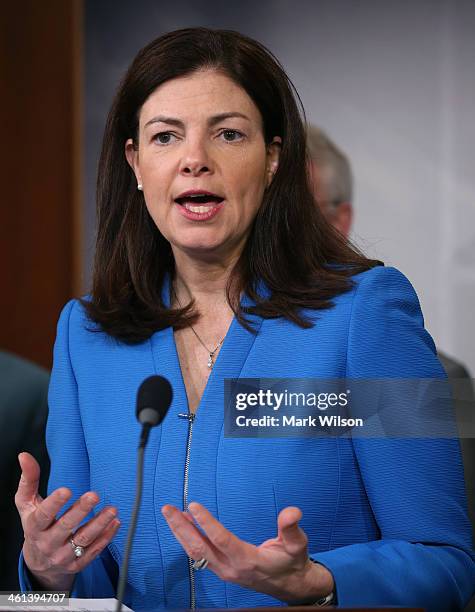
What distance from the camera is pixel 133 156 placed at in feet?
6.84

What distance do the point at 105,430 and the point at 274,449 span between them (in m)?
0.33

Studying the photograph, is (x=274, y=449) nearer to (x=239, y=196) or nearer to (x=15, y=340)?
(x=239, y=196)

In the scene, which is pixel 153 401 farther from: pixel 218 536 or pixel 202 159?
pixel 202 159

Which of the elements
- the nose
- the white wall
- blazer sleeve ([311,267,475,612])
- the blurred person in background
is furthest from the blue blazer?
the white wall

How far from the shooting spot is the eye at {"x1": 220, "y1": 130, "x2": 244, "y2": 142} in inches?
74.4

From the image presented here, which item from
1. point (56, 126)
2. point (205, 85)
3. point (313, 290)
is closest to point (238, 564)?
point (313, 290)

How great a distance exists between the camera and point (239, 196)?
1.90 metres

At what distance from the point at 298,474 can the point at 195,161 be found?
1.88 ft

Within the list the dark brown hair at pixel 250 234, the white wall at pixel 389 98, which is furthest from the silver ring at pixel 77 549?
the white wall at pixel 389 98

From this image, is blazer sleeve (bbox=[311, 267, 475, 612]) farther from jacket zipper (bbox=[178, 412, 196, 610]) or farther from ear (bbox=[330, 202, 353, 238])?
ear (bbox=[330, 202, 353, 238])

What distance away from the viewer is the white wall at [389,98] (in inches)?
134

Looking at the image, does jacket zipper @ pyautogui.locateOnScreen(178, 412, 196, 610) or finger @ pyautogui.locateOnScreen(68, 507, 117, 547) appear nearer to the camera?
finger @ pyautogui.locateOnScreen(68, 507, 117, 547)

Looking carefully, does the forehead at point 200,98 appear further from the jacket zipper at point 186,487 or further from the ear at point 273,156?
the jacket zipper at point 186,487

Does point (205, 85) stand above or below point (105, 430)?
above
